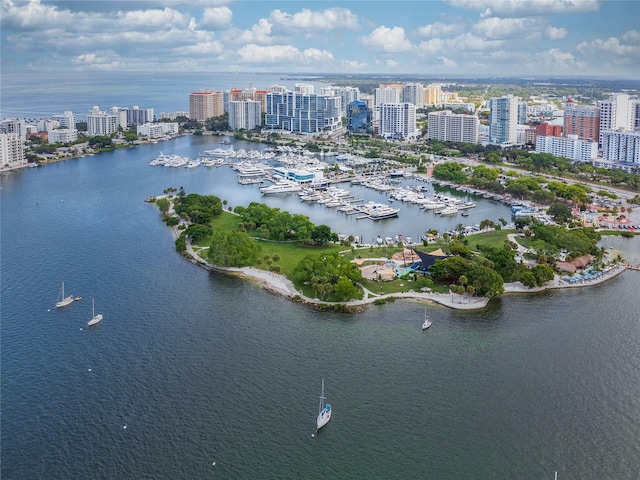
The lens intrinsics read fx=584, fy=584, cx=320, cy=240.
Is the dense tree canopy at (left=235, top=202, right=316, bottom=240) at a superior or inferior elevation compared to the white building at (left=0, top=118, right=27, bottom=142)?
inferior

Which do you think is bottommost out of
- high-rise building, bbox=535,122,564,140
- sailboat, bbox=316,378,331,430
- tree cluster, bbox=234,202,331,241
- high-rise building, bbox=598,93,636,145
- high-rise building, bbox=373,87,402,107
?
sailboat, bbox=316,378,331,430

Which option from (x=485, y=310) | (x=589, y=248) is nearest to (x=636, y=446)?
(x=485, y=310)

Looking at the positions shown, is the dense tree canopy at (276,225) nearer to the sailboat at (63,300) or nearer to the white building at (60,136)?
the sailboat at (63,300)

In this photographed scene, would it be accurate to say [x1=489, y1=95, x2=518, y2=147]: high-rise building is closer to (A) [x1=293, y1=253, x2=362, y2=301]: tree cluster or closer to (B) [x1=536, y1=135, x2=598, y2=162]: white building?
(B) [x1=536, y1=135, x2=598, y2=162]: white building

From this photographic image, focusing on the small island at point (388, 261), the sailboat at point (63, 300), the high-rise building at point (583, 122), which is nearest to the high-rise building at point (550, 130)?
the high-rise building at point (583, 122)

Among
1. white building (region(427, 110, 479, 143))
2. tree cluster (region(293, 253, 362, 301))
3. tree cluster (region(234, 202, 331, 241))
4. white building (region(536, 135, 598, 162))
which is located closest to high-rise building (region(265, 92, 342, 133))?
white building (region(427, 110, 479, 143))
